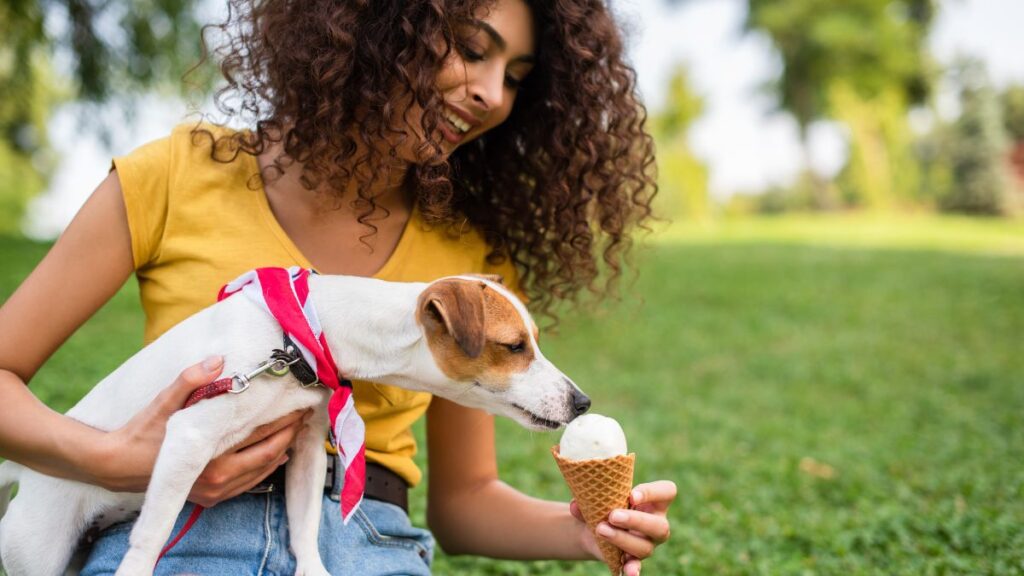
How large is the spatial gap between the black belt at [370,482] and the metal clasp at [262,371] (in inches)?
13.2

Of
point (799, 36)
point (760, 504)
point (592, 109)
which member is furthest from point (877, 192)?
point (592, 109)

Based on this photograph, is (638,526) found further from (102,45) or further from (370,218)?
(102,45)

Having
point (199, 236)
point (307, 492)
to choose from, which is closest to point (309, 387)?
point (307, 492)

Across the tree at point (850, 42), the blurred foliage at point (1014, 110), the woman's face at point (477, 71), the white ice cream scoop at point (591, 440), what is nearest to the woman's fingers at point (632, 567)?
the white ice cream scoop at point (591, 440)

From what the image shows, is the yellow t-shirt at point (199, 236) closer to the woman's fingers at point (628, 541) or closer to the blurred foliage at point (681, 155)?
the woman's fingers at point (628, 541)

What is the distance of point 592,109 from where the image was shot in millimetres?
2631

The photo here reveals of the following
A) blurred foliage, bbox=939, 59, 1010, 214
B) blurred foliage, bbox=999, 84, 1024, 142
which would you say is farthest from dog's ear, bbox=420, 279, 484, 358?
blurred foliage, bbox=999, 84, 1024, 142

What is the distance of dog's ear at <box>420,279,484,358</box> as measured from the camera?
→ 2010 mm

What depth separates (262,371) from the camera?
6.20 feet

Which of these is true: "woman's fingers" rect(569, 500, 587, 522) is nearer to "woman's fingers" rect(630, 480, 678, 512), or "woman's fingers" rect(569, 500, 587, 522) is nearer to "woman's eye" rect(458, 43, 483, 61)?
"woman's fingers" rect(630, 480, 678, 512)

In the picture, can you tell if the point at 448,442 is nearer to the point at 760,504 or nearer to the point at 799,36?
the point at 760,504

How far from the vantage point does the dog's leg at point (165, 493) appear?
182cm

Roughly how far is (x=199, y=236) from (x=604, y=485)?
116 cm

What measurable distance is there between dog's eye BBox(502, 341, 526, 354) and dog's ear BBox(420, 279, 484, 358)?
136 mm
